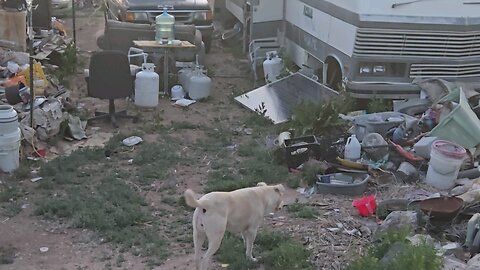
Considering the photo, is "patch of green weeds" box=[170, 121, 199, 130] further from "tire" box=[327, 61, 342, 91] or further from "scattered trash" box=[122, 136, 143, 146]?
"tire" box=[327, 61, 342, 91]

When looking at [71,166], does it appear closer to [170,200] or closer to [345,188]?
[170,200]

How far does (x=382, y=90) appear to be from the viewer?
28.7 ft

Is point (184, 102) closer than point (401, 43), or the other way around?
point (401, 43)

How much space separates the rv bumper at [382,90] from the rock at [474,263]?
389 cm

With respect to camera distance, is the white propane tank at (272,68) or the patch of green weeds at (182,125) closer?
the patch of green weeds at (182,125)

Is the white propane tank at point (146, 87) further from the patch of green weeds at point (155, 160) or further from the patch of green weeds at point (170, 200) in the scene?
the patch of green weeds at point (170, 200)

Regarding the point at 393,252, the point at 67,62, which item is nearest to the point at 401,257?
the point at 393,252

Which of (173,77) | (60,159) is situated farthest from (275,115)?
(60,159)

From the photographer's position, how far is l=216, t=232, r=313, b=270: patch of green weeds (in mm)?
5211

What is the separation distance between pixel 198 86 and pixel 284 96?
1596mm

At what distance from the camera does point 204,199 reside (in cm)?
489

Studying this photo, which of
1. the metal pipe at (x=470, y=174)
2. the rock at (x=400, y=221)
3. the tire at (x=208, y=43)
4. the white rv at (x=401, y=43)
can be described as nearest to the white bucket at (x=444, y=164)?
the metal pipe at (x=470, y=174)

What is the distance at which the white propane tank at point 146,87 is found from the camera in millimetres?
9781

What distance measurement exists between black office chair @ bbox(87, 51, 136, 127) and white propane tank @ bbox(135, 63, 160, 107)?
60 cm
